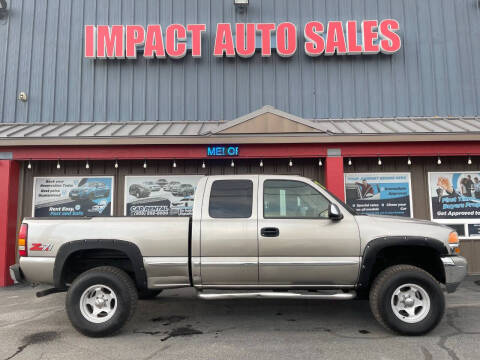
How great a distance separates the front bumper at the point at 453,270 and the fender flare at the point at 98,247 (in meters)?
3.77

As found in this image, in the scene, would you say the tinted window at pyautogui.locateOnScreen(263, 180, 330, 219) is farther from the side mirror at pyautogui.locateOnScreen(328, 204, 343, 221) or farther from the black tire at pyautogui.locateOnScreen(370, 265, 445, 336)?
the black tire at pyautogui.locateOnScreen(370, 265, 445, 336)

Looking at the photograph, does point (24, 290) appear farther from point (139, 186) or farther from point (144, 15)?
point (144, 15)

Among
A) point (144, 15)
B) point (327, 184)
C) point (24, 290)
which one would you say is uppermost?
point (144, 15)

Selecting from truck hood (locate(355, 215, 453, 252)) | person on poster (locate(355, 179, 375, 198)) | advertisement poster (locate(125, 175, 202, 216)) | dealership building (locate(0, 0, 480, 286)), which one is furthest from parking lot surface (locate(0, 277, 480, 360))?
dealership building (locate(0, 0, 480, 286))

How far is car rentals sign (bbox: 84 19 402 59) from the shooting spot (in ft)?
30.4

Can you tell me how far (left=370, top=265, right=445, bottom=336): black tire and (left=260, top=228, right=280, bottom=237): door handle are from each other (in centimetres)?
141

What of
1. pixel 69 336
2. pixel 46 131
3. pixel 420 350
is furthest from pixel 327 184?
pixel 46 131

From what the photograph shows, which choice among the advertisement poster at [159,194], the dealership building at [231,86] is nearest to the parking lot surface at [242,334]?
the advertisement poster at [159,194]

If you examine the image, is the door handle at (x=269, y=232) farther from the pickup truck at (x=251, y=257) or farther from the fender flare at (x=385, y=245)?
the fender flare at (x=385, y=245)

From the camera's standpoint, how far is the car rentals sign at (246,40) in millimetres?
9273

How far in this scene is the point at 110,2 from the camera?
9766 mm

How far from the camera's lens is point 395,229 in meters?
4.25

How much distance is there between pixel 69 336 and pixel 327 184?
5.69 m

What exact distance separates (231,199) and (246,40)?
6380mm
